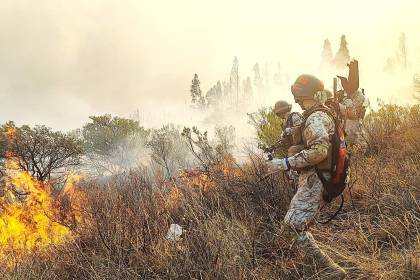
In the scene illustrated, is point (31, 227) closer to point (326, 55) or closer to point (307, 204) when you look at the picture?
point (307, 204)

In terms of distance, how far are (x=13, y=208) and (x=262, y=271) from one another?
658 cm

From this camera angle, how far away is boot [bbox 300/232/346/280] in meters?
2.94

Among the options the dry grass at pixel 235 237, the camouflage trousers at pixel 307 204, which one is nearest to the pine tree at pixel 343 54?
the dry grass at pixel 235 237

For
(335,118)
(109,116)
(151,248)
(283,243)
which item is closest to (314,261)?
(283,243)

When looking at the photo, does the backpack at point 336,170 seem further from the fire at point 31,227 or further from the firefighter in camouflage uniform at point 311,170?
the fire at point 31,227

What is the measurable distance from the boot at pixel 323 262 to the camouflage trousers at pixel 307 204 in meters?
0.13

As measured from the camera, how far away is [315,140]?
3121 mm

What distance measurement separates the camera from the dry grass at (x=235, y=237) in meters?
3.12

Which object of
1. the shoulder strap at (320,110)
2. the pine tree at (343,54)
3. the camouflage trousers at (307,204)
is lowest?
the camouflage trousers at (307,204)

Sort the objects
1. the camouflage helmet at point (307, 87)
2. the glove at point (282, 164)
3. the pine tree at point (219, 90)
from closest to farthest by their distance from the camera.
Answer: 1. the glove at point (282, 164)
2. the camouflage helmet at point (307, 87)
3. the pine tree at point (219, 90)

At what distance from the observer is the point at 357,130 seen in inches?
311

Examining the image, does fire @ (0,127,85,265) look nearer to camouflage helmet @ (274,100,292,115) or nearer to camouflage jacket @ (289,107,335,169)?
camouflage jacket @ (289,107,335,169)

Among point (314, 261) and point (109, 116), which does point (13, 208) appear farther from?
point (109, 116)

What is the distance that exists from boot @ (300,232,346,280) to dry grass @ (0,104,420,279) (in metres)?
0.08
